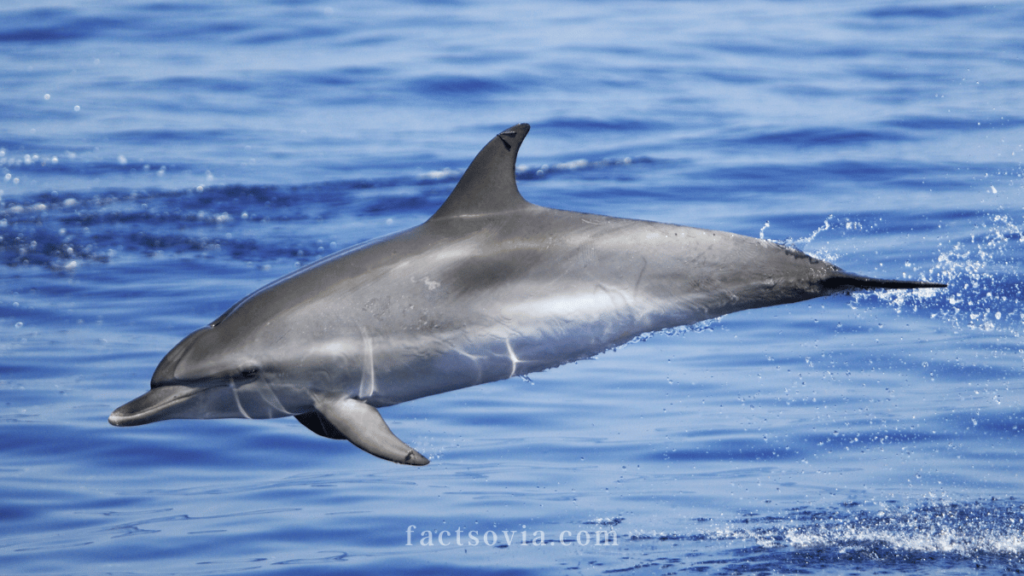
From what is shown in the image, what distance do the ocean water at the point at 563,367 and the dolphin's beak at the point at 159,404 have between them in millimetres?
1856

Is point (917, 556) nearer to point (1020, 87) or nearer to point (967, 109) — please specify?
point (967, 109)

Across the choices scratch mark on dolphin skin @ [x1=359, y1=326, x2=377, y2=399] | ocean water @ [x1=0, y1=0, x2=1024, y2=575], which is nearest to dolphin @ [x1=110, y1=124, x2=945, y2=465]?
scratch mark on dolphin skin @ [x1=359, y1=326, x2=377, y2=399]

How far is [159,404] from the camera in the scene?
5.47 metres

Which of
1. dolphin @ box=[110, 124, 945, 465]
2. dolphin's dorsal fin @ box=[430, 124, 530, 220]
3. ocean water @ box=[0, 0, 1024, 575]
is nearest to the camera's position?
dolphin @ box=[110, 124, 945, 465]

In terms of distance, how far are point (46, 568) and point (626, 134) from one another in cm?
1453

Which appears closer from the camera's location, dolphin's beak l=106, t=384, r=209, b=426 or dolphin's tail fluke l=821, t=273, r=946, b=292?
dolphin's beak l=106, t=384, r=209, b=426

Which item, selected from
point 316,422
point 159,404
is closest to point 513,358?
point 316,422

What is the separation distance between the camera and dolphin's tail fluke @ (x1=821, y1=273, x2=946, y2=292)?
5.66 meters

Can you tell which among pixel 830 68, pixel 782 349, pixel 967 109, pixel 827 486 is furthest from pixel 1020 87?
pixel 827 486

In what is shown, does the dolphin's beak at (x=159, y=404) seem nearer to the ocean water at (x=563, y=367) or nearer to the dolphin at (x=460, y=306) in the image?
the dolphin at (x=460, y=306)

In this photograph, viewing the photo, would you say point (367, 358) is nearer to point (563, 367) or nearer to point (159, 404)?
point (159, 404)

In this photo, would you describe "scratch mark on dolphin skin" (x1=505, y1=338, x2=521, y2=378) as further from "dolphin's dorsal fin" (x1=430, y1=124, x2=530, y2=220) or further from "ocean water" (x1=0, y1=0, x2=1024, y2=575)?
"ocean water" (x1=0, y1=0, x2=1024, y2=575)

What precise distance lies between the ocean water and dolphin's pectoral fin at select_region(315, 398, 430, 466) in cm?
184

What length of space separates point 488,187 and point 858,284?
177cm
